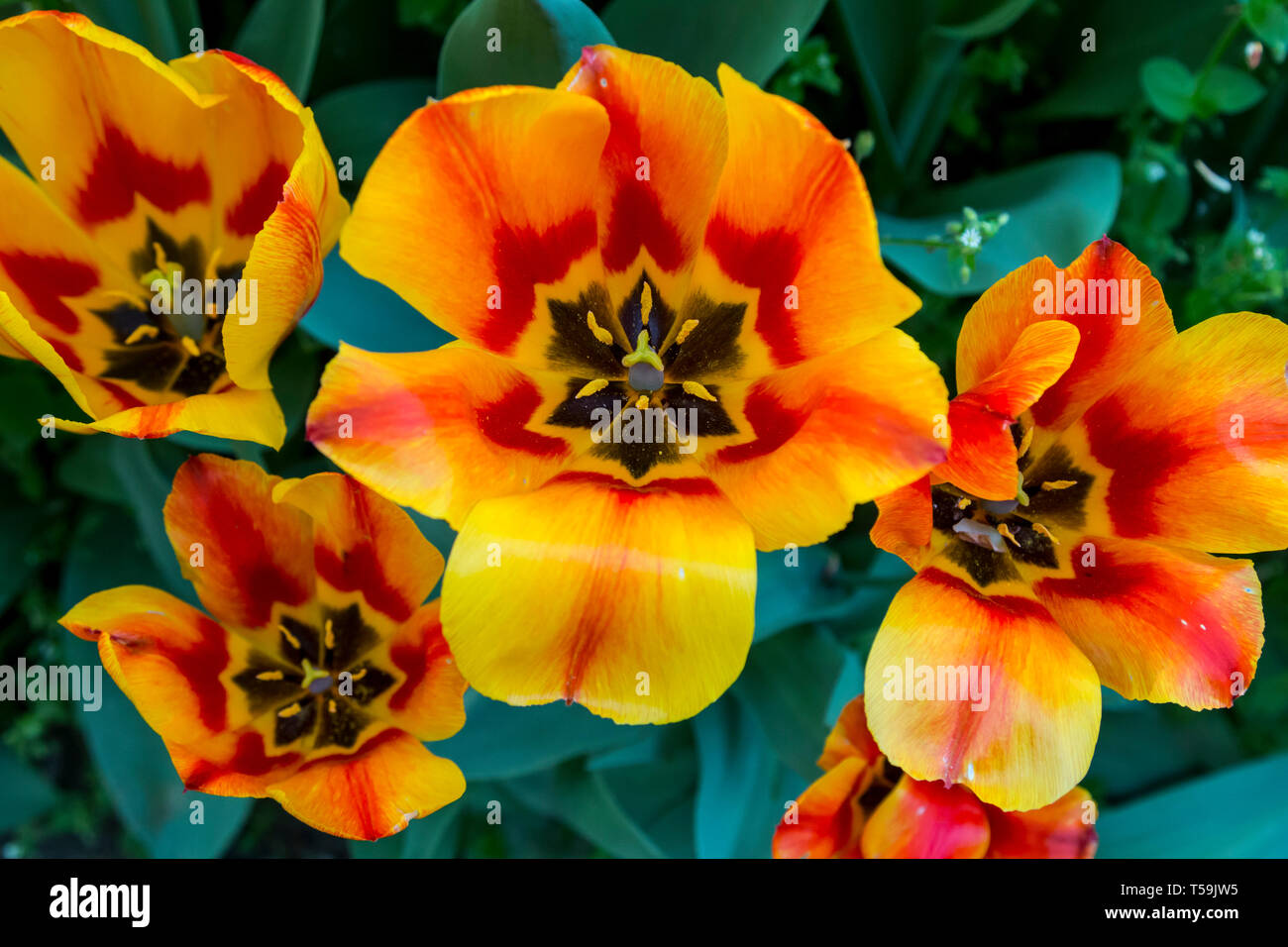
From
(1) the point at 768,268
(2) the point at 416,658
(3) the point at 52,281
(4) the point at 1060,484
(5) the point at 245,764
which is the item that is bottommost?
(5) the point at 245,764

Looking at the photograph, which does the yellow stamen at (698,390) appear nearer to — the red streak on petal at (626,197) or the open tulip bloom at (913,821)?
the red streak on petal at (626,197)

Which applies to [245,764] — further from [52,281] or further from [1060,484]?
[1060,484]

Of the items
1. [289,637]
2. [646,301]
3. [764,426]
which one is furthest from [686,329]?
[289,637]

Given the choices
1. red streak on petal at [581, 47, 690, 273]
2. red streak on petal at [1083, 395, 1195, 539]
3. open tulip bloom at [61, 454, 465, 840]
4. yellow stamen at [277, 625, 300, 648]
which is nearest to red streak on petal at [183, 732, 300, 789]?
open tulip bloom at [61, 454, 465, 840]

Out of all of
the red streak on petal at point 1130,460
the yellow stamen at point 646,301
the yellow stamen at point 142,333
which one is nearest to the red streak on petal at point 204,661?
the yellow stamen at point 142,333

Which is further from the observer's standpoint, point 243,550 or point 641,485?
point 243,550

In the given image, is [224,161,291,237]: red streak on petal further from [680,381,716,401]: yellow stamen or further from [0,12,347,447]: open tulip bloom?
[680,381,716,401]: yellow stamen
